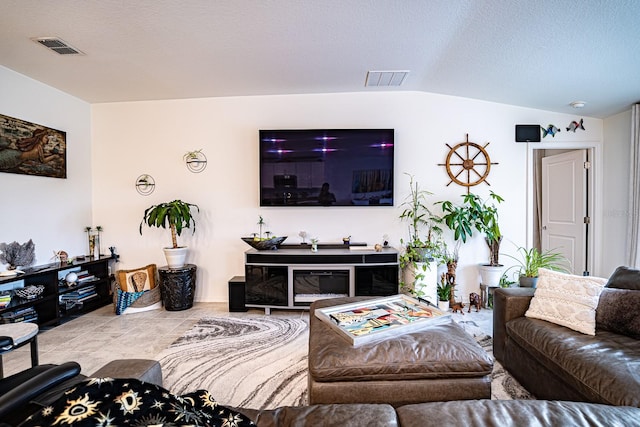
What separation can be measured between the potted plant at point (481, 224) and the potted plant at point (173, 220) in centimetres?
306

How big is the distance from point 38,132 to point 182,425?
398cm

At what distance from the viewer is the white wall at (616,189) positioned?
3324 mm

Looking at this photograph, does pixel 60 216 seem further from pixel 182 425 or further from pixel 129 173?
pixel 182 425

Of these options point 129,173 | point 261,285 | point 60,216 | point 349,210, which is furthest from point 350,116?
point 60,216

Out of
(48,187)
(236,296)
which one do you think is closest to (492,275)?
(236,296)

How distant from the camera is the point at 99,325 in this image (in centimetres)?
311

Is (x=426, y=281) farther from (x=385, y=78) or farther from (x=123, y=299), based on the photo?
(x=123, y=299)

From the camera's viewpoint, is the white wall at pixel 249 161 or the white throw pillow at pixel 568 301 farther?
the white wall at pixel 249 161

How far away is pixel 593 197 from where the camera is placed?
12.1ft

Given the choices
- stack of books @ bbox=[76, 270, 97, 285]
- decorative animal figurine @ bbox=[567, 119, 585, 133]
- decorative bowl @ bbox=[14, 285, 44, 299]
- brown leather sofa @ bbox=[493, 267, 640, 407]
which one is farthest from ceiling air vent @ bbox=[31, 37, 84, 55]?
decorative animal figurine @ bbox=[567, 119, 585, 133]

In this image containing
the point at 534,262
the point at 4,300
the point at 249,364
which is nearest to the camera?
the point at 249,364

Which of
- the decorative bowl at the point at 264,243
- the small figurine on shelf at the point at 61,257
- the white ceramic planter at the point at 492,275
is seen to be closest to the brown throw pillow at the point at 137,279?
the small figurine on shelf at the point at 61,257

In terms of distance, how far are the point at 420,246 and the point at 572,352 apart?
1.94 meters

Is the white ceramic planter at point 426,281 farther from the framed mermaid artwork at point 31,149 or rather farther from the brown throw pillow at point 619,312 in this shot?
the framed mermaid artwork at point 31,149
